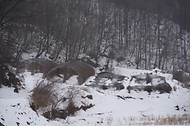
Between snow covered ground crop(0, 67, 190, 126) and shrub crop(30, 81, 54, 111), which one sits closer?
snow covered ground crop(0, 67, 190, 126)

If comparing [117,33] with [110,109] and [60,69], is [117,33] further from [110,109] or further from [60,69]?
[110,109]

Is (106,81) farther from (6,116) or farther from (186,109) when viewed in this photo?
(6,116)

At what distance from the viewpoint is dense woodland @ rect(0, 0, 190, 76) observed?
50.0m

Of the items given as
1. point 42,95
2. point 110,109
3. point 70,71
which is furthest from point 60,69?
point 42,95

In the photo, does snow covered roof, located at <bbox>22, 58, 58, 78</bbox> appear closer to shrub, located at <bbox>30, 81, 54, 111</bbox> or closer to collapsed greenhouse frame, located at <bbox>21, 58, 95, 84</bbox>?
collapsed greenhouse frame, located at <bbox>21, 58, 95, 84</bbox>

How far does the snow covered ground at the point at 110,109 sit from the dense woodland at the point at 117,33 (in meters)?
21.1

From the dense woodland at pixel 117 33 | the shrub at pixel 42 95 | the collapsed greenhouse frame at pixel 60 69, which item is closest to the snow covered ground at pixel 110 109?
the shrub at pixel 42 95

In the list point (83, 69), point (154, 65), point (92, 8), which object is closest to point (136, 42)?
point (154, 65)

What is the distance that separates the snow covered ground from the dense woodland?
832 inches

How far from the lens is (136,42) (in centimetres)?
5831

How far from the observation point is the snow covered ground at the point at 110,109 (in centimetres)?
991

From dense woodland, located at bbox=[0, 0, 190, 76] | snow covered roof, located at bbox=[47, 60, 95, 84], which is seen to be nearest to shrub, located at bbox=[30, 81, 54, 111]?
snow covered roof, located at bbox=[47, 60, 95, 84]

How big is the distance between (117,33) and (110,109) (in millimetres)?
45067

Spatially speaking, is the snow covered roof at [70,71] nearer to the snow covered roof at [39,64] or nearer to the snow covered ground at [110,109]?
the snow covered ground at [110,109]
